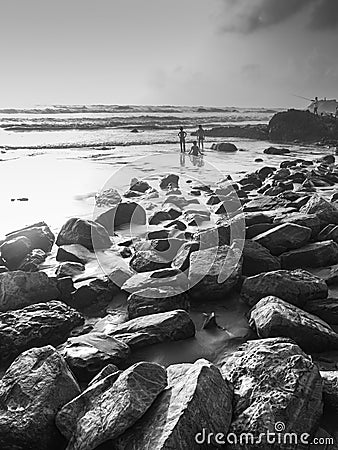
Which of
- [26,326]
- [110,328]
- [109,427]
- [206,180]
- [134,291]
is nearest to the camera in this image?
[109,427]

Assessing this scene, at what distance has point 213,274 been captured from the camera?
4.86 metres

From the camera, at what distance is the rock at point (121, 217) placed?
7719mm

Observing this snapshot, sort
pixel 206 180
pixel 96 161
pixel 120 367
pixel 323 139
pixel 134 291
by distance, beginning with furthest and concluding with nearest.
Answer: pixel 323 139 < pixel 96 161 < pixel 206 180 < pixel 134 291 < pixel 120 367

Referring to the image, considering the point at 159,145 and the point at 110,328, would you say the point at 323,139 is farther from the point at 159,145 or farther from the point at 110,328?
the point at 110,328

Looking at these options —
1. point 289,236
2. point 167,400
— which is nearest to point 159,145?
point 289,236

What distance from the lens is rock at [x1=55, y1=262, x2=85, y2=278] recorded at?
5.51 meters

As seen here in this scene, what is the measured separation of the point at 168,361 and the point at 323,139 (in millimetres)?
26873

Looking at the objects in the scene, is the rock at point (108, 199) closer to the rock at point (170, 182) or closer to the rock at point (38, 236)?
the rock at point (170, 182)

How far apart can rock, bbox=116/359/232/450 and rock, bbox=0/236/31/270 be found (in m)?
3.86

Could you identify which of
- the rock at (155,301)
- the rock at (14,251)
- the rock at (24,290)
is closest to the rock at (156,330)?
the rock at (155,301)

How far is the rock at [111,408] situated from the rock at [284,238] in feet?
10.7

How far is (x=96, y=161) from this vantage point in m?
16.2

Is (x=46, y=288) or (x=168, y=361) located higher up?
(x=46, y=288)

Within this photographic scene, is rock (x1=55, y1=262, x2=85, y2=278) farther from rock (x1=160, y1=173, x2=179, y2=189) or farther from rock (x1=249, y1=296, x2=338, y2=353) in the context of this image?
rock (x1=160, y1=173, x2=179, y2=189)
